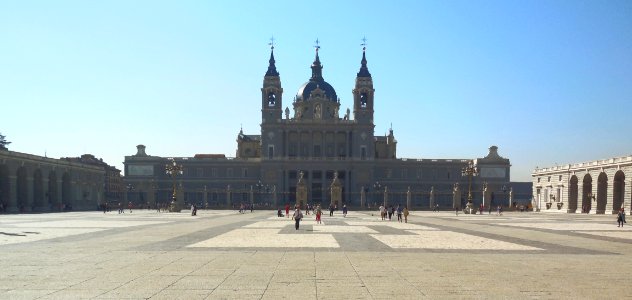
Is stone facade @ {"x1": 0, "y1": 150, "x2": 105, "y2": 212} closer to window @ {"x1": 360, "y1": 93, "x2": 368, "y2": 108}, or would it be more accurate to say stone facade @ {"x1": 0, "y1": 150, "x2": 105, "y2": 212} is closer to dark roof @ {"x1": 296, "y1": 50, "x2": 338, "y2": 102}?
dark roof @ {"x1": 296, "y1": 50, "x2": 338, "y2": 102}

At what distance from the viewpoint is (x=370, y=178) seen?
115m

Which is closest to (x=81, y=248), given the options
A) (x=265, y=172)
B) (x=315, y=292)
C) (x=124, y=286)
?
(x=124, y=286)

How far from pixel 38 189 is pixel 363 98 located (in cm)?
6714

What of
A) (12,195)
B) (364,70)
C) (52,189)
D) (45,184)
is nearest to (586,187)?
(364,70)

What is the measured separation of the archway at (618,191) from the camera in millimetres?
73625

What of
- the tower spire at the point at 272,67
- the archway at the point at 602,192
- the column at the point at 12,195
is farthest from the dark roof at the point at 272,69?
the archway at the point at 602,192

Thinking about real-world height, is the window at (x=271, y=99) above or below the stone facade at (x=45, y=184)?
above

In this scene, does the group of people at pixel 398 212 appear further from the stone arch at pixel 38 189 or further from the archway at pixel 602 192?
the stone arch at pixel 38 189

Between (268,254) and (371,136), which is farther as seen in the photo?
(371,136)

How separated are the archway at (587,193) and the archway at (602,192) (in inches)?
97.3

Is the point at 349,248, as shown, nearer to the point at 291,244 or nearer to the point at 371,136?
the point at 291,244

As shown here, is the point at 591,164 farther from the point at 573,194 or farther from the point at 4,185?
the point at 4,185

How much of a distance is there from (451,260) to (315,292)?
6.97m

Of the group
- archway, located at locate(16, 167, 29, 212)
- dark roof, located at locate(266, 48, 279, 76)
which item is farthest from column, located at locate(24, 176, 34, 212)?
dark roof, located at locate(266, 48, 279, 76)
